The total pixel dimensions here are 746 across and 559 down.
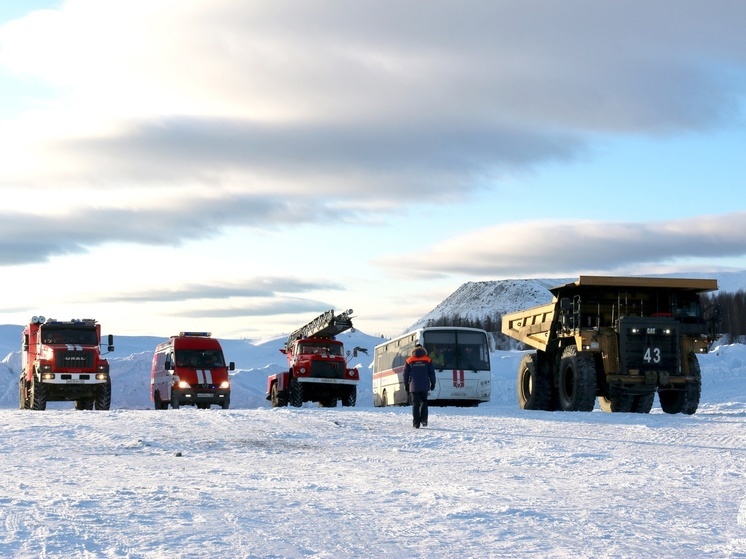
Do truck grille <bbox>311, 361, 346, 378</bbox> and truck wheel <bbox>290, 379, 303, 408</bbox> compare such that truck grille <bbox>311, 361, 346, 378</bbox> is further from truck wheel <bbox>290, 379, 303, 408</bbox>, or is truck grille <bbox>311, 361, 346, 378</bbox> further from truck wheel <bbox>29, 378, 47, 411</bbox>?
truck wheel <bbox>29, 378, 47, 411</bbox>

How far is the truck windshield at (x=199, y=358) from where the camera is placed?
32.6 m

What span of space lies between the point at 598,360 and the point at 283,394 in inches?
521

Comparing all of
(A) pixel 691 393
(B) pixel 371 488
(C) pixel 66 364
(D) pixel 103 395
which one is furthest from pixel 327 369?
(B) pixel 371 488

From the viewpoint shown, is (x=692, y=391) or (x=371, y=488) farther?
(x=692, y=391)

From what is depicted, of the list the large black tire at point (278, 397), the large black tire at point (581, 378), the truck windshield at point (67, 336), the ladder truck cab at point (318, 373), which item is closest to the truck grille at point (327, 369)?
the ladder truck cab at point (318, 373)

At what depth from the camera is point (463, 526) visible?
Answer: 25.1ft

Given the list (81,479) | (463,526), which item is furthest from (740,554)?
(81,479)

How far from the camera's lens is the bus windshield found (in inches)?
1214

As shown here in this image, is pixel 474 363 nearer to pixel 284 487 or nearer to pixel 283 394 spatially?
pixel 283 394

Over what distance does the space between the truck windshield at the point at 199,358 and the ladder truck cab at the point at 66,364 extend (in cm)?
223

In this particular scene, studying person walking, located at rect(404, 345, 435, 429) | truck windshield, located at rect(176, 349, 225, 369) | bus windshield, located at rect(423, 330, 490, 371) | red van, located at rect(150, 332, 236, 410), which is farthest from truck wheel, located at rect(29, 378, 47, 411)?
person walking, located at rect(404, 345, 435, 429)

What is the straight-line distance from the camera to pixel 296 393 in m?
33.5

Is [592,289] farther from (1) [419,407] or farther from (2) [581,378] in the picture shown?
(1) [419,407]

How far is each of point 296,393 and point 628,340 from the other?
1320 centimetres
